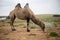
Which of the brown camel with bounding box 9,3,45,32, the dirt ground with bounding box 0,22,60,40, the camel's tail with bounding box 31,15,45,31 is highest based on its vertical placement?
the brown camel with bounding box 9,3,45,32

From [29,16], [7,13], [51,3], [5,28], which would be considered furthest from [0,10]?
[51,3]

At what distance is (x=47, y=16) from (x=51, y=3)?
235mm

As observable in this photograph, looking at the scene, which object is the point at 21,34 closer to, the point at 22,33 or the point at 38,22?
the point at 22,33

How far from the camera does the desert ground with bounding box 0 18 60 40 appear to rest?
2219 millimetres

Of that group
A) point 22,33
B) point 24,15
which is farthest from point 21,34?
point 24,15

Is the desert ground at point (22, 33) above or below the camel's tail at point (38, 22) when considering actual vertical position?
below

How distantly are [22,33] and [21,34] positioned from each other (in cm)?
2

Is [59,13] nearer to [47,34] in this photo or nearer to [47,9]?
[47,9]

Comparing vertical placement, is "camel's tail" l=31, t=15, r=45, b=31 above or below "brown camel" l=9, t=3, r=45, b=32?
below

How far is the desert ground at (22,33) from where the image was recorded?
7.28ft

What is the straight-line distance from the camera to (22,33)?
2268 mm

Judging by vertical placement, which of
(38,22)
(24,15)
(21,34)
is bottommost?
(21,34)

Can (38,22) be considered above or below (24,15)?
below

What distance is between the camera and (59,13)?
2.34 m
